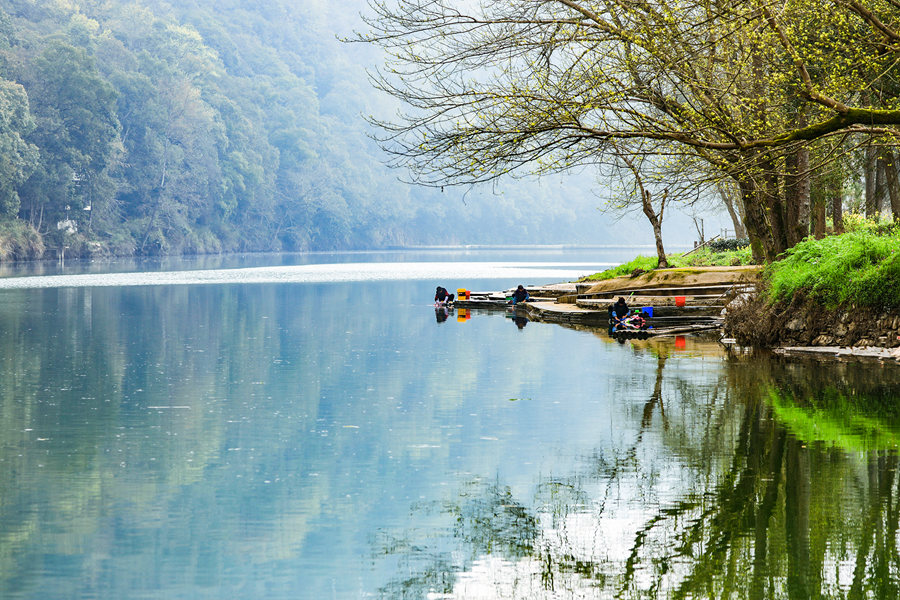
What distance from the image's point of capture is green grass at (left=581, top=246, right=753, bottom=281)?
3400 cm

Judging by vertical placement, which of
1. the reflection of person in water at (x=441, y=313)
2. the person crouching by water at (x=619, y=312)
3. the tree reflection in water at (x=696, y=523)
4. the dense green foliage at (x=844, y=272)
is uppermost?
the dense green foliage at (x=844, y=272)

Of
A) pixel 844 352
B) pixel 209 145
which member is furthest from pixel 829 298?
pixel 209 145

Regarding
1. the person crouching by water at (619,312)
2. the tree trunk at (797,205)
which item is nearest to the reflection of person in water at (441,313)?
the person crouching by water at (619,312)

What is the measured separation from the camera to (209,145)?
10262 centimetres

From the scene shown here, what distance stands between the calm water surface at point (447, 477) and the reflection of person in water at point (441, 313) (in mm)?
10069

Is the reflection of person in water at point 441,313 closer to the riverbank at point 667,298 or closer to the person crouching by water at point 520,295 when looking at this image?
the person crouching by water at point 520,295

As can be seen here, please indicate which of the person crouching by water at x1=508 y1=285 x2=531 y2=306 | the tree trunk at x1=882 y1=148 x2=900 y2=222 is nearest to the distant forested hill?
the person crouching by water at x1=508 y1=285 x2=531 y2=306

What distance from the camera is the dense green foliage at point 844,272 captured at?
16516 millimetres

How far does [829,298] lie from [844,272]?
63 centimetres

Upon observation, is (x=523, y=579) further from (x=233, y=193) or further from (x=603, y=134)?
(x=233, y=193)

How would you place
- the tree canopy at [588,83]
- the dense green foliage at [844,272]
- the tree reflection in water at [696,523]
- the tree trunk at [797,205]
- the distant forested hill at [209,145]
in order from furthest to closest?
the distant forested hill at [209,145], the tree trunk at [797,205], the dense green foliage at [844,272], the tree canopy at [588,83], the tree reflection in water at [696,523]

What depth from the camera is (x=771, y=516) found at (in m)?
7.45

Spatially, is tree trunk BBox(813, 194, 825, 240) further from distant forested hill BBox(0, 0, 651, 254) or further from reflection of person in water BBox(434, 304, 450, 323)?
distant forested hill BBox(0, 0, 651, 254)

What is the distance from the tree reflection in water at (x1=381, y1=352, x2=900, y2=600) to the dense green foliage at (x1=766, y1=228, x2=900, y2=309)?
228 inches
